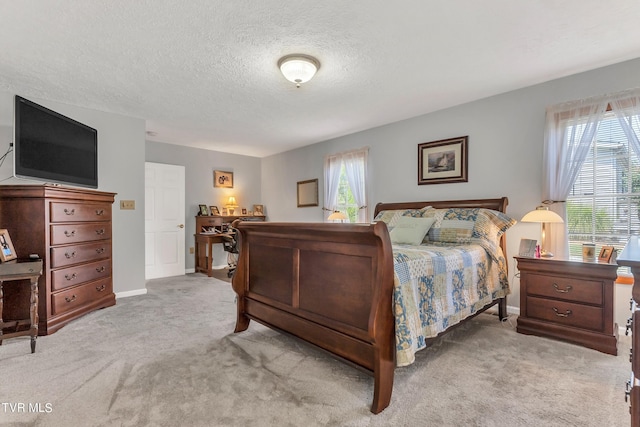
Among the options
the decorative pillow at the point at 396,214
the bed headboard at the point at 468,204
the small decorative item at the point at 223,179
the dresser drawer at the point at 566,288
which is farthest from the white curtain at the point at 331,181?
the dresser drawer at the point at 566,288

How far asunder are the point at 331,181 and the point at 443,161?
2.01m

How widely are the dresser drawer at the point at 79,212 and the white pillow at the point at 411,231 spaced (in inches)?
128

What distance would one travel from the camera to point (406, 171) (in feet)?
14.1

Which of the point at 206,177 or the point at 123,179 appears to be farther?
the point at 206,177

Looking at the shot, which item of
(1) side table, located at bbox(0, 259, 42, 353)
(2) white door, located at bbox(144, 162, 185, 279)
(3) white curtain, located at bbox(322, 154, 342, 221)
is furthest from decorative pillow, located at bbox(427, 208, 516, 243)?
(2) white door, located at bbox(144, 162, 185, 279)

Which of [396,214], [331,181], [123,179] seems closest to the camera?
[396,214]

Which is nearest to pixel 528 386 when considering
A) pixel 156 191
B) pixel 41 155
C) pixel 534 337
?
pixel 534 337

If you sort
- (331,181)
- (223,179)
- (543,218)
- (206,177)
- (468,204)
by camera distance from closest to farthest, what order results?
1. (543,218)
2. (468,204)
3. (331,181)
4. (206,177)
5. (223,179)

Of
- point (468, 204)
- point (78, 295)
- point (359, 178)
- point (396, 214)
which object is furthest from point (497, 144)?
point (78, 295)

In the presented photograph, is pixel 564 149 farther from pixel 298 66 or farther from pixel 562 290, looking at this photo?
pixel 298 66

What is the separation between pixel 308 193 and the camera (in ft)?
19.2

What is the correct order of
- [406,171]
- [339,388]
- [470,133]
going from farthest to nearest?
[406,171], [470,133], [339,388]

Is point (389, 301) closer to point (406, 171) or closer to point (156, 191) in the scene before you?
point (406, 171)

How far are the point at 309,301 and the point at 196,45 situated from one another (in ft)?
6.96
